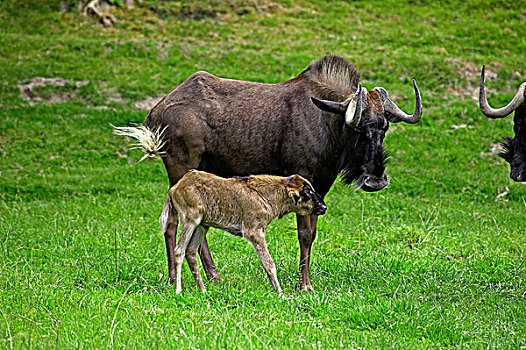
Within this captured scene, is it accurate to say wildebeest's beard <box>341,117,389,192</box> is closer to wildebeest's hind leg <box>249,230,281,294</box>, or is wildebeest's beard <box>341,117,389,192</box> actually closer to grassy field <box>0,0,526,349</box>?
grassy field <box>0,0,526,349</box>

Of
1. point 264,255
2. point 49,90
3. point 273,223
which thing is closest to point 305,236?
point 264,255

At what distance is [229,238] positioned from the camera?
930 cm

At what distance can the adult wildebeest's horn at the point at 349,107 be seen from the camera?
647 centimetres

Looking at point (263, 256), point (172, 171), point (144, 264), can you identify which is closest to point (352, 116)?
point (263, 256)

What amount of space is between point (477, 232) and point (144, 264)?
17.5 ft

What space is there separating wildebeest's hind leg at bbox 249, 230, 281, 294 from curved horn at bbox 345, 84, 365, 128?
4.93 feet

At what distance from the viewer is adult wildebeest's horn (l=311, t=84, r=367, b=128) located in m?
6.47

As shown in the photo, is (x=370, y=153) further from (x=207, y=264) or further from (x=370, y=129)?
(x=207, y=264)

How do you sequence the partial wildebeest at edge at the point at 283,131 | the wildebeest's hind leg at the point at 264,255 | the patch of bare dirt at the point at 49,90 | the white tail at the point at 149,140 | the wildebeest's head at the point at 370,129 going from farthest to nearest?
the patch of bare dirt at the point at 49,90 < the white tail at the point at 149,140 < the partial wildebeest at edge at the point at 283,131 < the wildebeest's head at the point at 370,129 < the wildebeest's hind leg at the point at 264,255

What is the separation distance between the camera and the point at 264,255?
6250 mm

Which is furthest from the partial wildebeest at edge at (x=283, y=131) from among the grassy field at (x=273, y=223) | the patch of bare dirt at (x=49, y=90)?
the patch of bare dirt at (x=49, y=90)

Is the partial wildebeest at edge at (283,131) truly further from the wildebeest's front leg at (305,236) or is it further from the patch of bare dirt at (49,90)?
the patch of bare dirt at (49,90)

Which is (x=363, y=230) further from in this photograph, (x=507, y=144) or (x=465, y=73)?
(x=465, y=73)

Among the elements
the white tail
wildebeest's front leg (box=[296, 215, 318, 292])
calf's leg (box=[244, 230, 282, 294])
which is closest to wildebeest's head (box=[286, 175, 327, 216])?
wildebeest's front leg (box=[296, 215, 318, 292])
